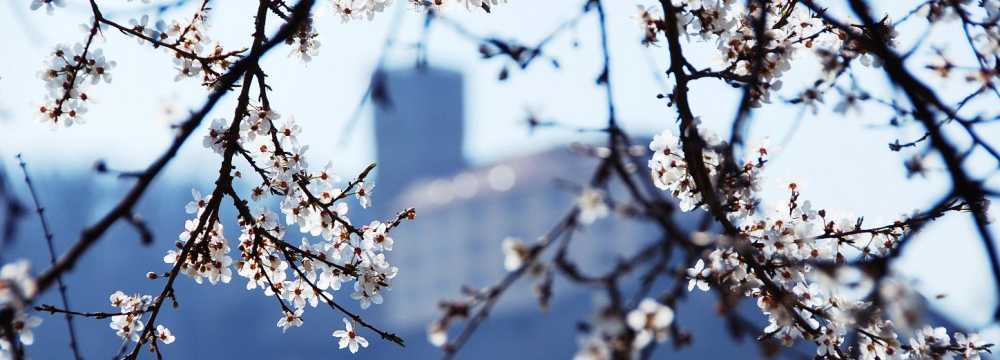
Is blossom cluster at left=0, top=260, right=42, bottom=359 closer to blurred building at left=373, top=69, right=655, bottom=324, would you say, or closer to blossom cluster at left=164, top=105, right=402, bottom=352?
blossom cluster at left=164, top=105, right=402, bottom=352

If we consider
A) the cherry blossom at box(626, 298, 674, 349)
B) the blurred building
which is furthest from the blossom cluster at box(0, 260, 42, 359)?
the blurred building

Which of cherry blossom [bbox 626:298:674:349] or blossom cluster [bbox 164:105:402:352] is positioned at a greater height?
blossom cluster [bbox 164:105:402:352]

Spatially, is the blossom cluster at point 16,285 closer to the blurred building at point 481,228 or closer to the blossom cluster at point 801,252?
the blossom cluster at point 801,252

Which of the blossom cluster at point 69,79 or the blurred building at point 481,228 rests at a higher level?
the blurred building at point 481,228

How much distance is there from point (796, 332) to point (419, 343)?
106 metres

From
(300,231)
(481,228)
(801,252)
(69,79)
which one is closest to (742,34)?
(801,252)

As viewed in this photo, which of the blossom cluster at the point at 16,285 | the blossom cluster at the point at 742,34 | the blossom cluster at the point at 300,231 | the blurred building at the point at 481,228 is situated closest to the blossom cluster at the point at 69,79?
the blossom cluster at the point at 300,231

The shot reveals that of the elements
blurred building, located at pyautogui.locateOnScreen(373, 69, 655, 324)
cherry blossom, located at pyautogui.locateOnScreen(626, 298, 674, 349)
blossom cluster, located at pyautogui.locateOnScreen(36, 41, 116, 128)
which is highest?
blurred building, located at pyautogui.locateOnScreen(373, 69, 655, 324)

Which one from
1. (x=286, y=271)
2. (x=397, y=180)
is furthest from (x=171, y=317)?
(x=286, y=271)

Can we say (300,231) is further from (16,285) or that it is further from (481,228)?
(481,228)

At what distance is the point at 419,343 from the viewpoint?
10925cm

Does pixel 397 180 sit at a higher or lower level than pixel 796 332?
higher

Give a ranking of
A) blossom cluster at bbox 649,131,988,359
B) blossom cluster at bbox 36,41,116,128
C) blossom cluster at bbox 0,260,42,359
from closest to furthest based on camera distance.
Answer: blossom cluster at bbox 0,260,42,359
blossom cluster at bbox 649,131,988,359
blossom cluster at bbox 36,41,116,128

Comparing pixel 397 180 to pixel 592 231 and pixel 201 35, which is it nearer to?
pixel 592 231
